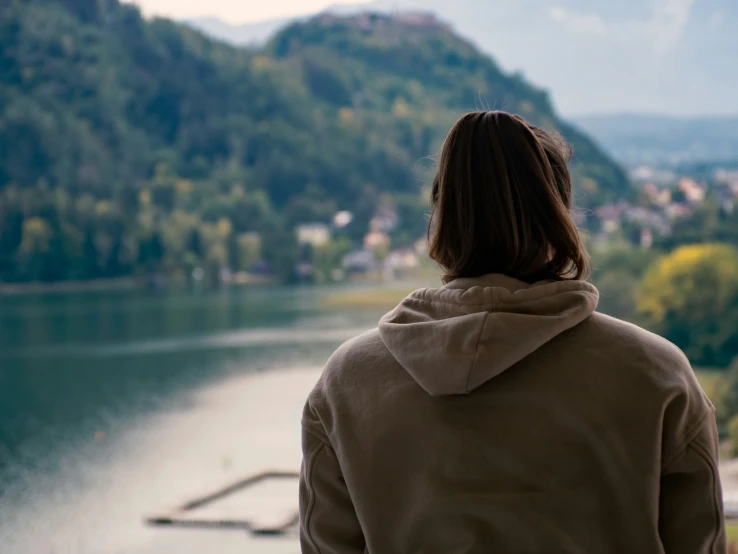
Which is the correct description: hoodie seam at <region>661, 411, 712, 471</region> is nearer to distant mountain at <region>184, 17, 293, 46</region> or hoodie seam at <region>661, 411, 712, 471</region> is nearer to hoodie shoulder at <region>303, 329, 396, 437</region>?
hoodie shoulder at <region>303, 329, 396, 437</region>

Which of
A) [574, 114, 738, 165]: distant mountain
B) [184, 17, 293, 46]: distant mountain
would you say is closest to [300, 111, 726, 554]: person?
[574, 114, 738, 165]: distant mountain

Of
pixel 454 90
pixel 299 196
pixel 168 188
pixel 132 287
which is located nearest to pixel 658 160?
pixel 454 90

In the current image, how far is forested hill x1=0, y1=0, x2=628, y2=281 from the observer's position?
66.5 ft

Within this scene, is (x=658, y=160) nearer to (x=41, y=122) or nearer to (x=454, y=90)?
(x=454, y=90)

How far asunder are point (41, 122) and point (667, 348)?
23548mm

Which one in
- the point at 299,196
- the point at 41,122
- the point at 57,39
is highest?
the point at 57,39

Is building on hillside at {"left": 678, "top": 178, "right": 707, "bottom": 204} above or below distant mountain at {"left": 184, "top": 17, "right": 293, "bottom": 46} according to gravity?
below

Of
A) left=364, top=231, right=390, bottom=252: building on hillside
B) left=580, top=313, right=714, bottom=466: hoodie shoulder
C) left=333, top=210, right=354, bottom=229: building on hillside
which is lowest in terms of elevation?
left=364, top=231, right=390, bottom=252: building on hillside

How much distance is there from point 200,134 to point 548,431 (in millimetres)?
25964

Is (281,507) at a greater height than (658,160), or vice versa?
(658,160)

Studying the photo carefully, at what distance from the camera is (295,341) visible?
15812mm

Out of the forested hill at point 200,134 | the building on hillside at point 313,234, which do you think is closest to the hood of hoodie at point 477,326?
the forested hill at point 200,134

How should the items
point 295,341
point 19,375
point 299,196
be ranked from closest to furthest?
point 19,375
point 295,341
point 299,196

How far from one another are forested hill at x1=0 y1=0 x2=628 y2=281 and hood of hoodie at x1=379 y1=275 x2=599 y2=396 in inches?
744
